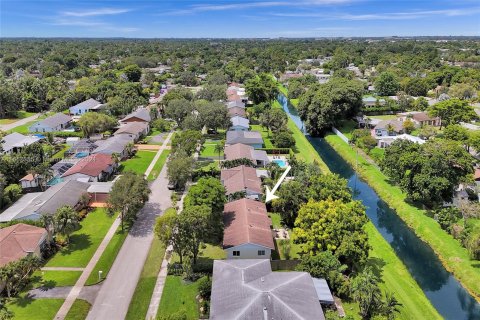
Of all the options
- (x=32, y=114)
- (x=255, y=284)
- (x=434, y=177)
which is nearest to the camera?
(x=255, y=284)

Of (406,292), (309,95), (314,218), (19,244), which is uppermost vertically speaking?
(309,95)

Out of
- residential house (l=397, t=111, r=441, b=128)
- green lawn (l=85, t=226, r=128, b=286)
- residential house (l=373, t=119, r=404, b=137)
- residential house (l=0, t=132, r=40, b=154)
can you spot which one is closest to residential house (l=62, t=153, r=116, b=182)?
green lawn (l=85, t=226, r=128, b=286)

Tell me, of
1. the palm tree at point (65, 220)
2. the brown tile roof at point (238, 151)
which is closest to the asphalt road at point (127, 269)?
the palm tree at point (65, 220)

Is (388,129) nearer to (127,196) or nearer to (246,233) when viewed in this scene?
(246,233)

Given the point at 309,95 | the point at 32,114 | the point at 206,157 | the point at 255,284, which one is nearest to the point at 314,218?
the point at 255,284

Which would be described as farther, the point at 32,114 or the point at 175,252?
the point at 32,114

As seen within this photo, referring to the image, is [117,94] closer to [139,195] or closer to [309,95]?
[309,95]

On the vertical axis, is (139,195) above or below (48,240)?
above

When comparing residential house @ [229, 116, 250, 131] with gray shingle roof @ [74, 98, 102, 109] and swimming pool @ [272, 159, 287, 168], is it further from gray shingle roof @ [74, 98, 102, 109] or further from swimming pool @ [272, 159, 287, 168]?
gray shingle roof @ [74, 98, 102, 109]
